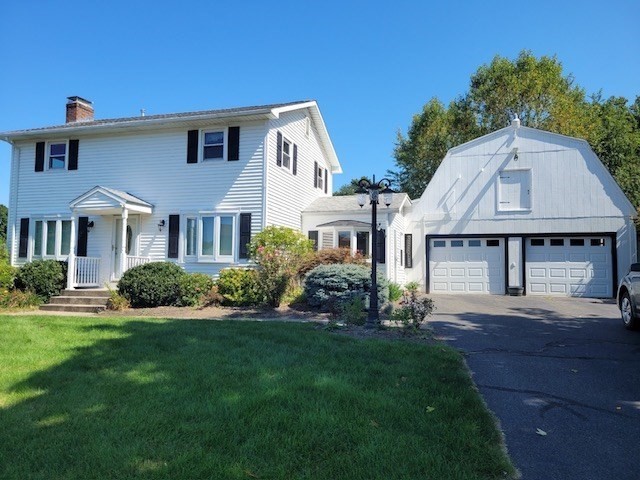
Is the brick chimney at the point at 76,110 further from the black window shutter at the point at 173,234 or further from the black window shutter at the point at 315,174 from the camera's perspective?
the black window shutter at the point at 315,174

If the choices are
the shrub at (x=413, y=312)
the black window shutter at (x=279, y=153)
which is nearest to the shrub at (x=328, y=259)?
the black window shutter at (x=279, y=153)

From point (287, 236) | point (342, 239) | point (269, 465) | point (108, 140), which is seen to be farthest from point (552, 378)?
point (108, 140)

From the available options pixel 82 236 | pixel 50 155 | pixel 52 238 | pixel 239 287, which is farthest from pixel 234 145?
pixel 52 238

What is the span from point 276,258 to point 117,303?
15.1 ft

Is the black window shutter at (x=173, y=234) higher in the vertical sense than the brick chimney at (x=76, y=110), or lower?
lower

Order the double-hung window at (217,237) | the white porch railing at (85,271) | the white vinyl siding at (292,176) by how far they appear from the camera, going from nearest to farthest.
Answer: the white porch railing at (85,271), the double-hung window at (217,237), the white vinyl siding at (292,176)

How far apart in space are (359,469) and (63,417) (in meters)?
2.68

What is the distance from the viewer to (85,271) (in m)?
14.6

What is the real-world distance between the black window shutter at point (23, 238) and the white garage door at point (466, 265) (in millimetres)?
15473

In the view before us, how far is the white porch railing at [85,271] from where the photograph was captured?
1393 cm

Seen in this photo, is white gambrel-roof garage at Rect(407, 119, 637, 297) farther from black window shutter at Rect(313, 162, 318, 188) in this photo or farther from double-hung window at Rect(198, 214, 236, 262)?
double-hung window at Rect(198, 214, 236, 262)

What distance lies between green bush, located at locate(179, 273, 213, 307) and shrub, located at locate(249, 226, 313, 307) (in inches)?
67.0

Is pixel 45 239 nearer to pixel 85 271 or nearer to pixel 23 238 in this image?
pixel 23 238

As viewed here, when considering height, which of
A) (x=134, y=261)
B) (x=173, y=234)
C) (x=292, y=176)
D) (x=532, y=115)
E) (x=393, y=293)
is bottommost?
(x=393, y=293)
